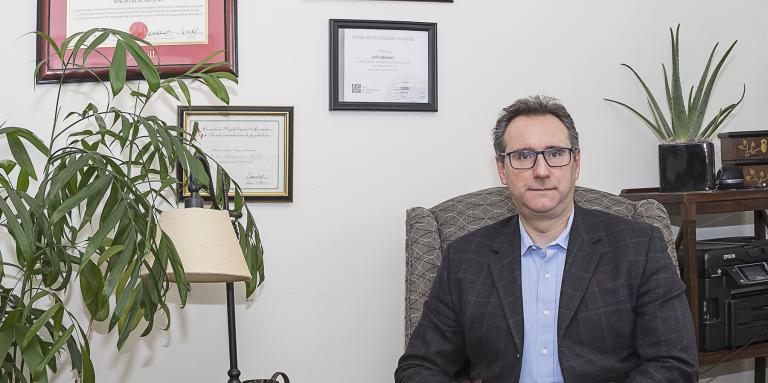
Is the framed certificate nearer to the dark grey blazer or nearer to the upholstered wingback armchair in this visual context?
the upholstered wingback armchair

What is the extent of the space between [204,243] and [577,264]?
876 mm

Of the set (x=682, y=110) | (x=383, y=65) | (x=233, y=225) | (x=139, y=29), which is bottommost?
(x=233, y=225)

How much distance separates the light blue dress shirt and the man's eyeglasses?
18 centimetres

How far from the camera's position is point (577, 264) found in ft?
6.46

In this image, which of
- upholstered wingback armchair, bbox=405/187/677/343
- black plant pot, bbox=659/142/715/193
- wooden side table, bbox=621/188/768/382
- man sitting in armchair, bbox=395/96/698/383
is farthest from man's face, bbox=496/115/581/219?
black plant pot, bbox=659/142/715/193

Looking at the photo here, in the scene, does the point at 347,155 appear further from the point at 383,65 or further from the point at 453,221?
the point at 453,221

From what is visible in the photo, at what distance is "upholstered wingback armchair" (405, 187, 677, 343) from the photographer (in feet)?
7.54

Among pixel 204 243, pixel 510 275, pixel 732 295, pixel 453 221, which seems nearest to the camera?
pixel 204 243

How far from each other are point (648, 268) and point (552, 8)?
47.8 inches

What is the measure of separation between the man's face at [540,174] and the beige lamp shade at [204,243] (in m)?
0.69

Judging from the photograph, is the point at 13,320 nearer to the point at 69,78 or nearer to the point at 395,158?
the point at 69,78

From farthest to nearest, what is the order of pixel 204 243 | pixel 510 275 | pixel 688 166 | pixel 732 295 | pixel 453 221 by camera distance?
pixel 688 166 < pixel 732 295 < pixel 453 221 < pixel 510 275 < pixel 204 243

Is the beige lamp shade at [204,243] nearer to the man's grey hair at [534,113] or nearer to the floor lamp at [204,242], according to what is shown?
the floor lamp at [204,242]

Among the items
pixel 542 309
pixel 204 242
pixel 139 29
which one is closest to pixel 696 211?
pixel 542 309
